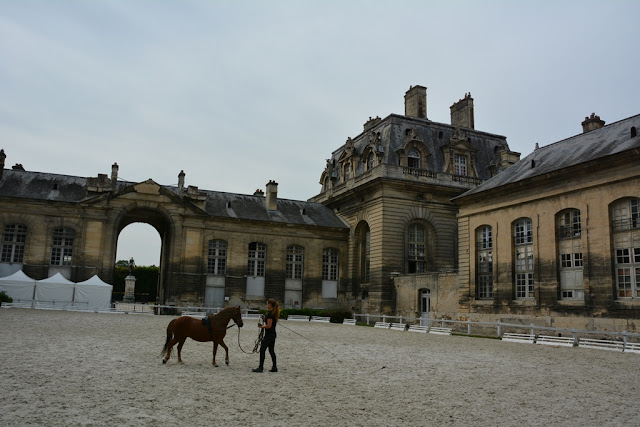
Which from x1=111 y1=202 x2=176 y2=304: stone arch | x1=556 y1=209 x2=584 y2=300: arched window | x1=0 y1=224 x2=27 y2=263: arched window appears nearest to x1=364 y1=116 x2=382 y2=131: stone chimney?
x1=111 y1=202 x2=176 y2=304: stone arch

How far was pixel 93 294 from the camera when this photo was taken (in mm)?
26453

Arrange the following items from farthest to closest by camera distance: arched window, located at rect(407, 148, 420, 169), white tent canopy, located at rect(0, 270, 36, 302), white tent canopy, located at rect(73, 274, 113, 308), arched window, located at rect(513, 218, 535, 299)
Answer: arched window, located at rect(407, 148, 420, 169) → white tent canopy, located at rect(73, 274, 113, 308) → white tent canopy, located at rect(0, 270, 36, 302) → arched window, located at rect(513, 218, 535, 299)

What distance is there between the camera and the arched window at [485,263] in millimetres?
23234

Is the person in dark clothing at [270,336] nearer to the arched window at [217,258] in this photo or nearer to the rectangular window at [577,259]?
the rectangular window at [577,259]

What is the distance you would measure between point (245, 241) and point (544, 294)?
56.8 feet

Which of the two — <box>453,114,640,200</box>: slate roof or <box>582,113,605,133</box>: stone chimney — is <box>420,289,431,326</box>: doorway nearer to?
<box>453,114,640,200</box>: slate roof

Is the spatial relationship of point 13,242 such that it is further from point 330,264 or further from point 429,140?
point 429,140

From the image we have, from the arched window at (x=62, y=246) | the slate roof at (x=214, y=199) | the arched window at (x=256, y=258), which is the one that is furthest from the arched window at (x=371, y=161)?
the arched window at (x=62, y=246)

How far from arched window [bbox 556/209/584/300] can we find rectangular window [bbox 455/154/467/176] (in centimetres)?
1304

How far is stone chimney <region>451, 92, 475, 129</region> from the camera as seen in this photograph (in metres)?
35.8

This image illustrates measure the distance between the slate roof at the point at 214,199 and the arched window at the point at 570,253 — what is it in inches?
619

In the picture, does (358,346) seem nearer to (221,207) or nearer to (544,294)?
(544,294)

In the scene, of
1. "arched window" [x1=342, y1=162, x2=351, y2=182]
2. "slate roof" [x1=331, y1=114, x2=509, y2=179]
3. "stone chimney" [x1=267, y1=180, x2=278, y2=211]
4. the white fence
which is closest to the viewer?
the white fence

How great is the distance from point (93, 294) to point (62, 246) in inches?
162
